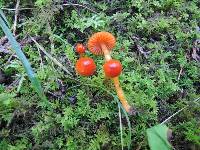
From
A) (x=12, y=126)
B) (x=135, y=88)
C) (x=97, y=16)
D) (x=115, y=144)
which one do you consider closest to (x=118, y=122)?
(x=115, y=144)

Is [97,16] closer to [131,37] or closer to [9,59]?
[131,37]

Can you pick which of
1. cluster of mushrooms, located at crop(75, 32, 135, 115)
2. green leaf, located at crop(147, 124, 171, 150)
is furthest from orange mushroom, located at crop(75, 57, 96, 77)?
green leaf, located at crop(147, 124, 171, 150)

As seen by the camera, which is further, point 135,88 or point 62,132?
point 135,88

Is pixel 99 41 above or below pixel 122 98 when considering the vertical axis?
above

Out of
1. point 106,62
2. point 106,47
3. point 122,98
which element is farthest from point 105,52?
point 122,98

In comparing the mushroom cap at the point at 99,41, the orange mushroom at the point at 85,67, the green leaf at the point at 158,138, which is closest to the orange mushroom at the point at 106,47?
the mushroom cap at the point at 99,41

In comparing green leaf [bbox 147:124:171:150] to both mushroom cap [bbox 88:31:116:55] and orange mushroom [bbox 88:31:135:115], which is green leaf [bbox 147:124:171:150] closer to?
orange mushroom [bbox 88:31:135:115]

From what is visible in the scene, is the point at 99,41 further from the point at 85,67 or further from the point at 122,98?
the point at 122,98
